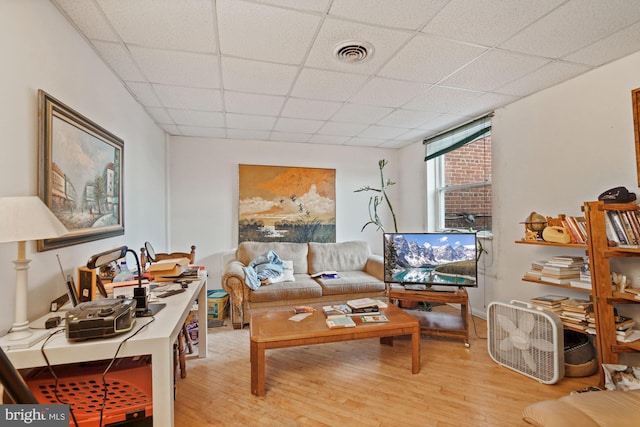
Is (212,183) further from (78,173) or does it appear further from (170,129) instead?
(78,173)

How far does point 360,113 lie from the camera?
3.22m

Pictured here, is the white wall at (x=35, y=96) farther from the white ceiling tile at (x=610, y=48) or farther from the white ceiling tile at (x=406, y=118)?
the white ceiling tile at (x=610, y=48)

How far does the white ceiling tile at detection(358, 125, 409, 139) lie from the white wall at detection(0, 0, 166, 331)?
2788 mm

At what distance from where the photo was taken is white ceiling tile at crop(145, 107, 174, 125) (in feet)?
9.98

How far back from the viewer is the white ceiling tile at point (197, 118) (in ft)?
10.3

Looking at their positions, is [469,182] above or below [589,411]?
above

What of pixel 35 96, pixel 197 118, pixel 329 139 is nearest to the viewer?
pixel 35 96

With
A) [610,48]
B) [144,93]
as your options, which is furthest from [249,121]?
[610,48]

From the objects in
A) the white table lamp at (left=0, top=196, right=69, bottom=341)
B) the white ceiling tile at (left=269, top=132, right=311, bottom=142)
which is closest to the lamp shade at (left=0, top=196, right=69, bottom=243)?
the white table lamp at (left=0, top=196, right=69, bottom=341)

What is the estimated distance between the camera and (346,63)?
216 centimetres

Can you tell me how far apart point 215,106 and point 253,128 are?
762mm

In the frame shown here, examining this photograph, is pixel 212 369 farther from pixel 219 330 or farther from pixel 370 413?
pixel 370 413

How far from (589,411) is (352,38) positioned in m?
2.31

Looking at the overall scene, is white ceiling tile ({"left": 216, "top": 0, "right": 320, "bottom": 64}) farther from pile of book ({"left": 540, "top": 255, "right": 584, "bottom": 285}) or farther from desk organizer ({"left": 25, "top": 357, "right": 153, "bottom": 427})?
pile of book ({"left": 540, "top": 255, "right": 584, "bottom": 285})
